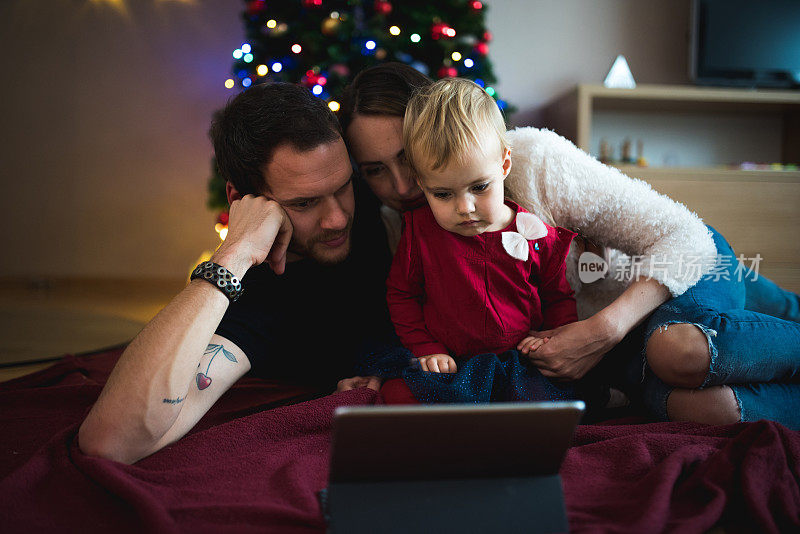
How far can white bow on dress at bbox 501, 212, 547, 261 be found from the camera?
3.86 feet

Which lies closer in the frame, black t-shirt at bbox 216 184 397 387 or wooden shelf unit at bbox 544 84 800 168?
black t-shirt at bbox 216 184 397 387

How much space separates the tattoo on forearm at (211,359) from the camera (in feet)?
3.70

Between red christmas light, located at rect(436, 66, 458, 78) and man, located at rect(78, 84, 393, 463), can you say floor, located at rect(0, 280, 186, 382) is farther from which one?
red christmas light, located at rect(436, 66, 458, 78)

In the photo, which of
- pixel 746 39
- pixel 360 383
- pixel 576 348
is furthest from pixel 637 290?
pixel 746 39

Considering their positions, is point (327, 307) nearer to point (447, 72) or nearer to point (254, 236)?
point (254, 236)

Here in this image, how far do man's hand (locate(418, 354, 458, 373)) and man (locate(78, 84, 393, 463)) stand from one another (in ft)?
0.49

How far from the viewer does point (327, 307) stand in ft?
4.80

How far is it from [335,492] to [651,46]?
11.3 feet

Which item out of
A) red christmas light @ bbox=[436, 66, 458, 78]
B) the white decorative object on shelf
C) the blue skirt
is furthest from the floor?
the white decorative object on shelf

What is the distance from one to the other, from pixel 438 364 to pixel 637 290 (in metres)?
0.42

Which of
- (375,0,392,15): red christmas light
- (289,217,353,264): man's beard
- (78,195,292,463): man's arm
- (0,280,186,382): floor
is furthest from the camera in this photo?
(375,0,392,15): red christmas light

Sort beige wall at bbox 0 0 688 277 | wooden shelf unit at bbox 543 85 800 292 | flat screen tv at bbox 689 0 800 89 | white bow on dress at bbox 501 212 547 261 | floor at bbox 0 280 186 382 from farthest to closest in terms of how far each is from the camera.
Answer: beige wall at bbox 0 0 688 277, flat screen tv at bbox 689 0 800 89, wooden shelf unit at bbox 543 85 800 292, floor at bbox 0 280 186 382, white bow on dress at bbox 501 212 547 261

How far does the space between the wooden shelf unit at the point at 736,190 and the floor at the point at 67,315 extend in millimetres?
2403

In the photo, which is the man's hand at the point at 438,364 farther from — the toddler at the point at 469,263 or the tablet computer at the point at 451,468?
the tablet computer at the point at 451,468
